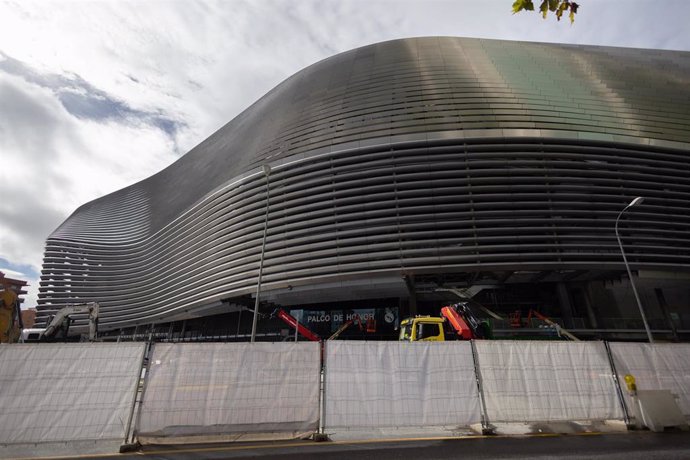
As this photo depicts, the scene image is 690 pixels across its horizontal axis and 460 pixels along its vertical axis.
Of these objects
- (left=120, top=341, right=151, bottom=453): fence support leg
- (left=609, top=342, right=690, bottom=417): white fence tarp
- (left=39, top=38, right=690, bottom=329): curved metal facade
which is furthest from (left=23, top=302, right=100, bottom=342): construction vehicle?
(left=609, top=342, right=690, bottom=417): white fence tarp

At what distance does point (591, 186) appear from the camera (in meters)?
23.9

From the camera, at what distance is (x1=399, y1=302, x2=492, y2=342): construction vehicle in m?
14.1

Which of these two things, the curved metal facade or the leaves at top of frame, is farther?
the curved metal facade

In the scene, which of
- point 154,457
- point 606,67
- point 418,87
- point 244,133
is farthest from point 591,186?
point 244,133

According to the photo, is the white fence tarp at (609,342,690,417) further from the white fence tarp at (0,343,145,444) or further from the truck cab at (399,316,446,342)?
the white fence tarp at (0,343,145,444)

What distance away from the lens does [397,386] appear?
24.3ft

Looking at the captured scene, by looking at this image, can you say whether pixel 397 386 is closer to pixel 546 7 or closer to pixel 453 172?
pixel 546 7

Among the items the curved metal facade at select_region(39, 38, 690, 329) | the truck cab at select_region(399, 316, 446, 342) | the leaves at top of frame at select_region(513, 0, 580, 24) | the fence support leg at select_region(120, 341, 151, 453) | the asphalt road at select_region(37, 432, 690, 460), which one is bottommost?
the asphalt road at select_region(37, 432, 690, 460)

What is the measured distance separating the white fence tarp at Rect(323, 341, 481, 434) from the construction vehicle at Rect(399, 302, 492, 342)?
586 centimetres

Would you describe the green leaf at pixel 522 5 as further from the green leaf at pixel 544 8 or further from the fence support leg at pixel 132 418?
the fence support leg at pixel 132 418

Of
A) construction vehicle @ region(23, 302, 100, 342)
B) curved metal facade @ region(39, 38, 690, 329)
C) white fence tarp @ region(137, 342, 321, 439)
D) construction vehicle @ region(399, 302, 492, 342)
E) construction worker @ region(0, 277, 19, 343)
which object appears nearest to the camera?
white fence tarp @ region(137, 342, 321, 439)

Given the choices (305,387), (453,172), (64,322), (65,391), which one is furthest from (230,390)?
(453,172)

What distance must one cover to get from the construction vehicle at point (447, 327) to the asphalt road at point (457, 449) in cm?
681

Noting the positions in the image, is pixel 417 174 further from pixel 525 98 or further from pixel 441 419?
pixel 441 419
